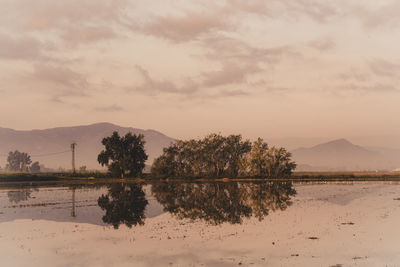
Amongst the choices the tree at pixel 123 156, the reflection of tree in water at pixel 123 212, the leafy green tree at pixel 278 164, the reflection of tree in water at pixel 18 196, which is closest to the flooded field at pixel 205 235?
the reflection of tree in water at pixel 123 212

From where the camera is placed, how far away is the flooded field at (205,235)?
2259 cm

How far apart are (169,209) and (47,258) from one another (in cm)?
2254

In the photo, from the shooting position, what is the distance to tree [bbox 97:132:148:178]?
401ft

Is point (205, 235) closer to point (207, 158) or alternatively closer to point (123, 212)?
point (123, 212)

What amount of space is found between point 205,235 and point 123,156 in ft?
318

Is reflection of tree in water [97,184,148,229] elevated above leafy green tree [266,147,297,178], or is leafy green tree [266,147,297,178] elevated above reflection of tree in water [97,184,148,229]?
leafy green tree [266,147,297,178]

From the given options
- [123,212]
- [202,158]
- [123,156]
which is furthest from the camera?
[202,158]

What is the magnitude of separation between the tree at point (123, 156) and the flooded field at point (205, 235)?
7445cm

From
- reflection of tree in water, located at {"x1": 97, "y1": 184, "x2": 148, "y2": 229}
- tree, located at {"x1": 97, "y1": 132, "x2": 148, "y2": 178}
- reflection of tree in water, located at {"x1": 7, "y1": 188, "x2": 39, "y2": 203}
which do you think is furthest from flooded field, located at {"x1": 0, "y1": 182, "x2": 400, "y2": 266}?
tree, located at {"x1": 97, "y1": 132, "x2": 148, "y2": 178}

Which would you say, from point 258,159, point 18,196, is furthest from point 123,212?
point 258,159

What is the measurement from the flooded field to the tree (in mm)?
74446

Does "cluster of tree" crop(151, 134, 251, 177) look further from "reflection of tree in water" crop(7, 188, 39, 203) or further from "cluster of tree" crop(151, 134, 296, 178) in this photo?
"reflection of tree in water" crop(7, 188, 39, 203)

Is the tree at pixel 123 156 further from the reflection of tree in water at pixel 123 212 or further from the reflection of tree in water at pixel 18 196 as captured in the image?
the reflection of tree in water at pixel 123 212

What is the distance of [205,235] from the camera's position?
29.1m
